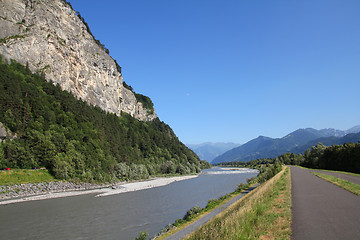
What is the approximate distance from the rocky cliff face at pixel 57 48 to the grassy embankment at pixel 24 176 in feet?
156

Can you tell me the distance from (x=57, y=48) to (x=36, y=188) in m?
70.6

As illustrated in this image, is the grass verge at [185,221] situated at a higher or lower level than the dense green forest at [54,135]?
lower

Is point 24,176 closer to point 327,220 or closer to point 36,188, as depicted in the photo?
point 36,188

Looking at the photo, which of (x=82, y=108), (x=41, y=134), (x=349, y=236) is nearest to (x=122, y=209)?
(x=349, y=236)

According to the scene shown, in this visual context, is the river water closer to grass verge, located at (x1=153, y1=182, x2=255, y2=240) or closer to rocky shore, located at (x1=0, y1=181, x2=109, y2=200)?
grass verge, located at (x1=153, y1=182, x2=255, y2=240)

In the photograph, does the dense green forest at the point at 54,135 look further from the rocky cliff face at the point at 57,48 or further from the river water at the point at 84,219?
the river water at the point at 84,219

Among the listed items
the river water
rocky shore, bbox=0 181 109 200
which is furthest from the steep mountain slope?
the river water

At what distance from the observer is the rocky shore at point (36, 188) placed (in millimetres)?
43031

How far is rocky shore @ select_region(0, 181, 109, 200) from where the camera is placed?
43031 millimetres

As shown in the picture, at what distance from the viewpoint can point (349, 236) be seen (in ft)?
28.3

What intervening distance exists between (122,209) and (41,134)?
4045cm

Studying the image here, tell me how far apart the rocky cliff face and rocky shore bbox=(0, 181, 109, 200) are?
52.1m

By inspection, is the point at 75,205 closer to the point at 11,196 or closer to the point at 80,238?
the point at 11,196

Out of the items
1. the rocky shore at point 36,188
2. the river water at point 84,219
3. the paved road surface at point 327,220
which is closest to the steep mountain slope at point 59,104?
A: the rocky shore at point 36,188
